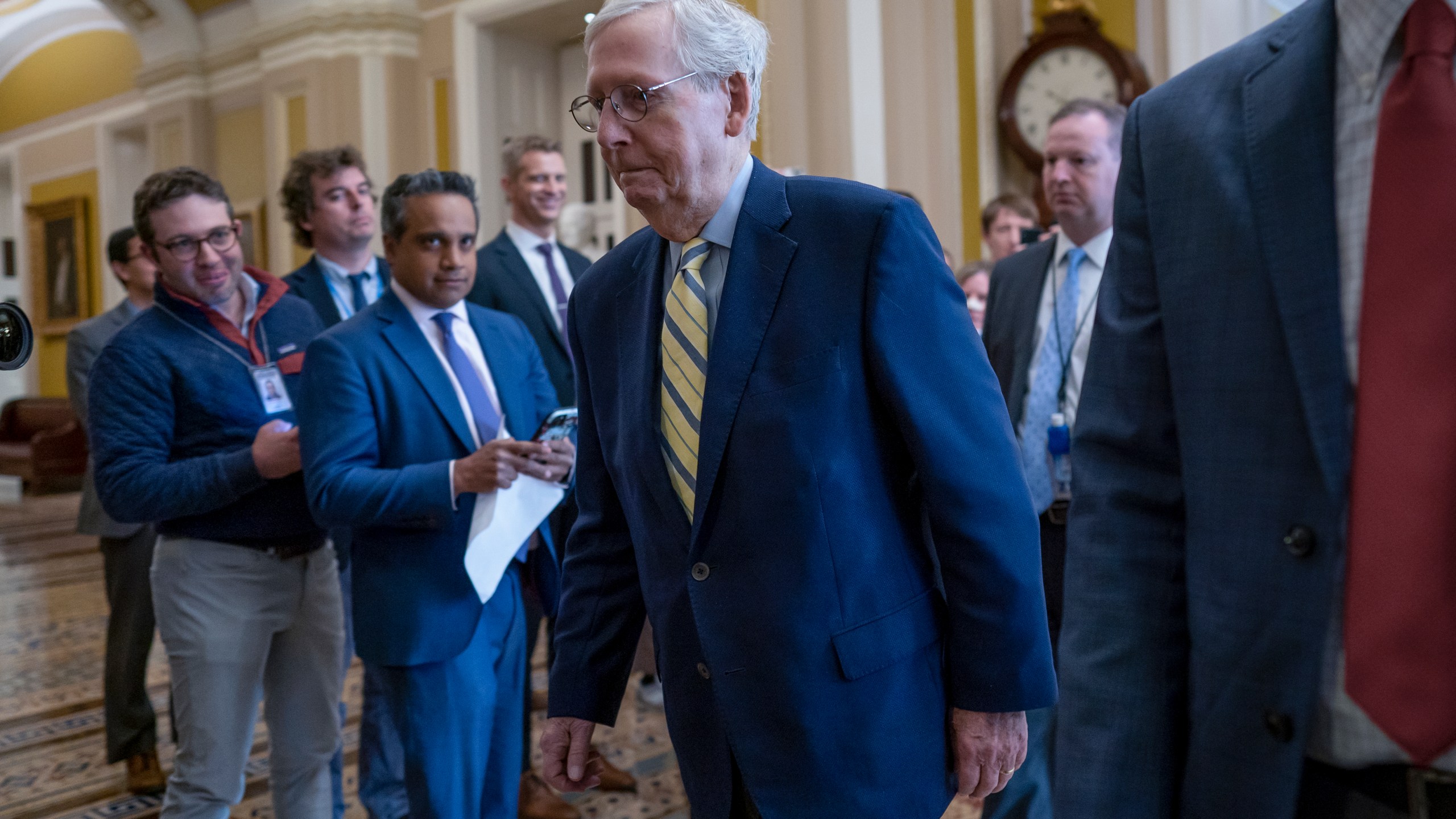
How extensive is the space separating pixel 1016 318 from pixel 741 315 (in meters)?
1.49

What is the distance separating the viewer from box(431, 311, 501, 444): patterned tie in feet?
7.87

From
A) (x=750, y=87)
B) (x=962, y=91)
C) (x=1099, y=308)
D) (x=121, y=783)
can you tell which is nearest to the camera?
(x=1099, y=308)

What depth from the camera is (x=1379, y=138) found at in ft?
2.69

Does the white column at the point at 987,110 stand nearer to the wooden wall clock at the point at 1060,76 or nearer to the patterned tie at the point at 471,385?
the wooden wall clock at the point at 1060,76

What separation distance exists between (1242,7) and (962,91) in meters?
1.33

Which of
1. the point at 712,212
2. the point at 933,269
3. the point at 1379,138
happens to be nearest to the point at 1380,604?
the point at 1379,138

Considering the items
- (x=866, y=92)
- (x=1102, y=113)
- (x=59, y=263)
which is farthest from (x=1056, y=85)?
(x=59, y=263)

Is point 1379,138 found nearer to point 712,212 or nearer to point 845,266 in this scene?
point 845,266

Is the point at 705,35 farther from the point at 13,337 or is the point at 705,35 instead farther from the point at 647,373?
the point at 13,337

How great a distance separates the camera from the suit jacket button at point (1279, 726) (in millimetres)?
854

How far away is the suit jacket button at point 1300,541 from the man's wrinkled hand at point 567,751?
0.97m

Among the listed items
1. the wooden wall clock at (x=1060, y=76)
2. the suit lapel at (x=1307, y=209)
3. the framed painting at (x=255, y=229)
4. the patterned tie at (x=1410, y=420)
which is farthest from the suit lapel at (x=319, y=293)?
the framed painting at (x=255, y=229)

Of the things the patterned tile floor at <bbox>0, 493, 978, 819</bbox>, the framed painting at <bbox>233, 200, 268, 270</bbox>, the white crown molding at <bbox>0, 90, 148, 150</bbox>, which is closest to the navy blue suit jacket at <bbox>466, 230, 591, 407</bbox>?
the patterned tile floor at <bbox>0, 493, 978, 819</bbox>

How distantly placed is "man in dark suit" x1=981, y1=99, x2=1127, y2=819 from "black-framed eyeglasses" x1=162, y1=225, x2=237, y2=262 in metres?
1.68
